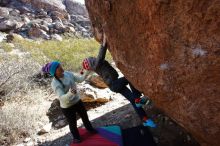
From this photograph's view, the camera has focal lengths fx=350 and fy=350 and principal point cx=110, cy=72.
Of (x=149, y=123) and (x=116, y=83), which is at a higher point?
(x=116, y=83)

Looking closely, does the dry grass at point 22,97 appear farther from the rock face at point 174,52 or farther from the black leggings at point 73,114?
the rock face at point 174,52

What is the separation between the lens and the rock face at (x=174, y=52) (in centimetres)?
343

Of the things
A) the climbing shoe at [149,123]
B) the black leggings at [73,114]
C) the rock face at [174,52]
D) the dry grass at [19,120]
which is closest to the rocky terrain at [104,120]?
the dry grass at [19,120]

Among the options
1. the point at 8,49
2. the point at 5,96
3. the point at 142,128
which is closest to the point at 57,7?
the point at 8,49

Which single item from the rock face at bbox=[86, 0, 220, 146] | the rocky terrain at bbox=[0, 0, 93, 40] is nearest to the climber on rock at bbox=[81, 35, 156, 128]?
the rock face at bbox=[86, 0, 220, 146]

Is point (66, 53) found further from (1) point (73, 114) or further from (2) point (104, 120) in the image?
(1) point (73, 114)

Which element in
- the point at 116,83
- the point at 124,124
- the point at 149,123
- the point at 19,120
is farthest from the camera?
the point at 19,120

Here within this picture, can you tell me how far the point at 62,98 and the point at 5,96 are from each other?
3724mm

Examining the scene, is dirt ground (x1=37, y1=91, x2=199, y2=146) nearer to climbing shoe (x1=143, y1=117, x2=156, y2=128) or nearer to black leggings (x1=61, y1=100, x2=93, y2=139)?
climbing shoe (x1=143, y1=117, x2=156, y2=128)

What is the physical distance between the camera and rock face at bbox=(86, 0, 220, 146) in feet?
11.2

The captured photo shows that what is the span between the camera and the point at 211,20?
3.30 metres

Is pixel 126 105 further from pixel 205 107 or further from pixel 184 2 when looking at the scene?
pixel 184 2

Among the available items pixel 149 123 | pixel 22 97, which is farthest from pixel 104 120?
pixel 22 97

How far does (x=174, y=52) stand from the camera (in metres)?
3.76
